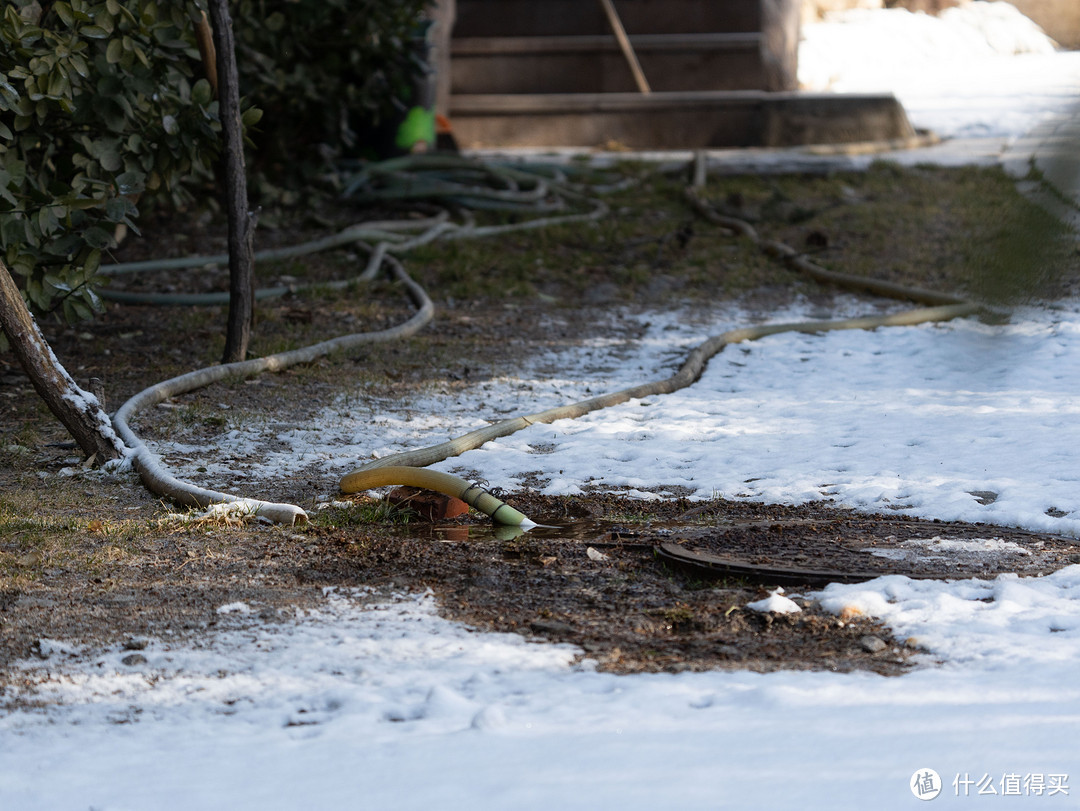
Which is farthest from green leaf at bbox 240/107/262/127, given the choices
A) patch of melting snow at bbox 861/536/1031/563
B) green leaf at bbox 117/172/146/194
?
patch of melting snow at bbox 861/536/1031/563

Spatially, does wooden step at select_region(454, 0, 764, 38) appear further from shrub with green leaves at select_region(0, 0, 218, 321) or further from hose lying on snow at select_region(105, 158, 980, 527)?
shrub with green leaves at select_region(0, 0, 218, 321)

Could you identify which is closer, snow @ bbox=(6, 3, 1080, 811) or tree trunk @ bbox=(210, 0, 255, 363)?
snow @ bbox=(6, 3, 1080, 811)

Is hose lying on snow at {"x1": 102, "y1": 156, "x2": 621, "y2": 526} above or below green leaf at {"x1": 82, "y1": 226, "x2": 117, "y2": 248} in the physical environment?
below

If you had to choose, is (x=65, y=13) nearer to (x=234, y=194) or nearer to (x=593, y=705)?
(x=234, y=194)

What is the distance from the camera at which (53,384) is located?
2943mm

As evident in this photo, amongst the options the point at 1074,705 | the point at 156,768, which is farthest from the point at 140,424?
→ the point at 1074,705

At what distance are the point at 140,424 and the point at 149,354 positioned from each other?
0.96 meters

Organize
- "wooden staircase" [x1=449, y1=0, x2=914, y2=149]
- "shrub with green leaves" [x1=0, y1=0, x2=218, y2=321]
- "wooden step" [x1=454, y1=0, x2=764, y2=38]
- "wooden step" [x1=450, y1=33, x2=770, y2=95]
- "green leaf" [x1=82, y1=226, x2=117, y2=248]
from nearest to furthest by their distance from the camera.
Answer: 1. "shrub with green leaves" [x1=0, y1=0, x2=218, y2=321]
2. "green leaf" [x1=82, y1=226, x2=117, y2=248]
3. "wooden staircase" [x1=449, y1=0, x2=914, y2=149]
4. "wooden step" [x1=450, y1=33, x2=770, y2=95]
5. "wooden step" [x1=454, y1=0, x2=764, y2=38]

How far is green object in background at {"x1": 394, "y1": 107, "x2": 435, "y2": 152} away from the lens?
8094mm

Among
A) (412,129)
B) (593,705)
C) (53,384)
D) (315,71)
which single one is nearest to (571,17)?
(412,129)

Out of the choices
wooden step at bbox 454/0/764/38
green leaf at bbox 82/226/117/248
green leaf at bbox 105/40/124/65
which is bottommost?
green leaf at bbox 82/226/117/248

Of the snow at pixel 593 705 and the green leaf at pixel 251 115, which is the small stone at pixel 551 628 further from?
the green leaf at pixel 251 115

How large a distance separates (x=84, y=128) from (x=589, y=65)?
695cm

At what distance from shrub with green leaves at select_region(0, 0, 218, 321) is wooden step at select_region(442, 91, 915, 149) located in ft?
20.1
